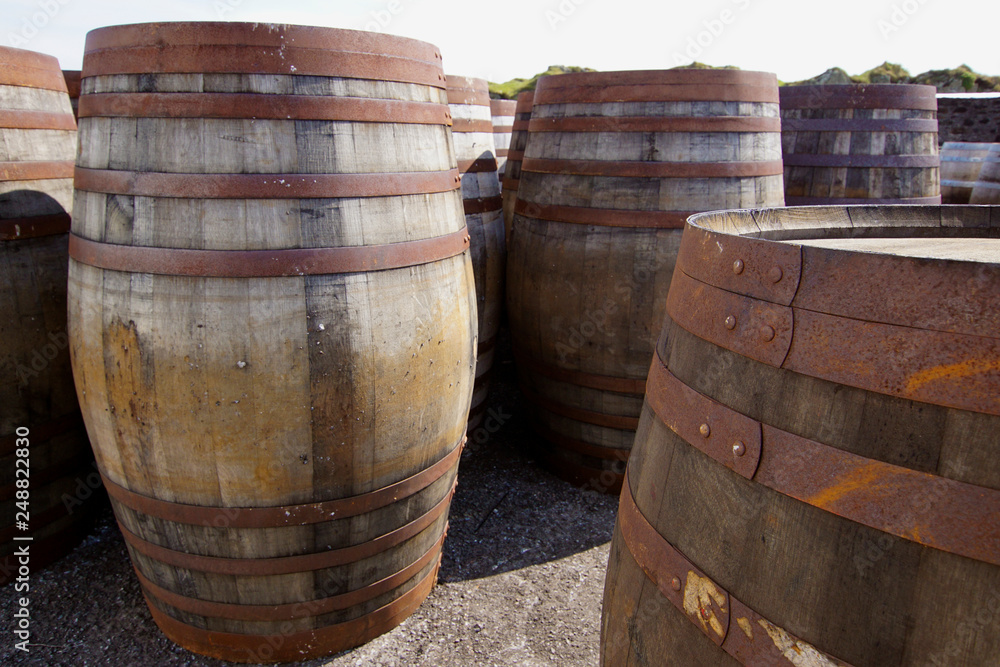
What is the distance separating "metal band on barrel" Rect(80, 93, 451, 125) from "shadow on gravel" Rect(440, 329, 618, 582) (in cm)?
201

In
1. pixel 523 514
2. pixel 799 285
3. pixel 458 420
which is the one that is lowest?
pixel 523 514

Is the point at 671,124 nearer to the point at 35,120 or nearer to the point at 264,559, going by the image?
the point at 264,559

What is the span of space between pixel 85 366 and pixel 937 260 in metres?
2.44

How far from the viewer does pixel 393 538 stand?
2.64m

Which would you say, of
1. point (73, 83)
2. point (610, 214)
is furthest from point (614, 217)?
point (73, 83)

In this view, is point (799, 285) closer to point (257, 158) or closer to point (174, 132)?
point (257, 158)

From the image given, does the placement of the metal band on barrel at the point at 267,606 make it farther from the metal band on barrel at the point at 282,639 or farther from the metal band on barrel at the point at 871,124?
the metal band on barrel at the point at 871,124

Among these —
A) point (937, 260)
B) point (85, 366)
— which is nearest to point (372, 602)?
point (85, 366)

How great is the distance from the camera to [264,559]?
2.44 metres

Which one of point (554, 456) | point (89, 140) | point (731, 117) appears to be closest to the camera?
point (89, 140)

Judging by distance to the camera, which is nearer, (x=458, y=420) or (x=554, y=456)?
(x=458, y=420)

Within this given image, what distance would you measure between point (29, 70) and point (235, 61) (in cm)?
135

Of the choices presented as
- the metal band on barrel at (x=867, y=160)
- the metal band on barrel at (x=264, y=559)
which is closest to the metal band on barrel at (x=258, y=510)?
the metal band on barrel at (x=264, y=559)

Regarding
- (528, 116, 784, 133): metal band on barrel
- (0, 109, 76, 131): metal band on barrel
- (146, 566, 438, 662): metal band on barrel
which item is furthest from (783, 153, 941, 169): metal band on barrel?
(0, 109, 76, 131): metal band on barrel
